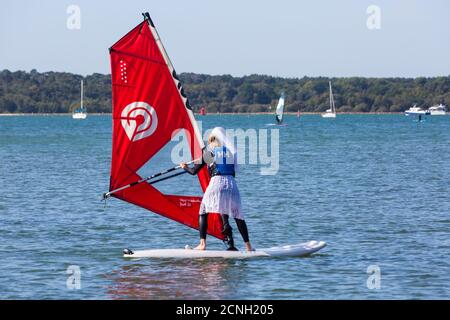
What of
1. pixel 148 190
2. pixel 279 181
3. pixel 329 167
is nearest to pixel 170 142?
pixel 148 190

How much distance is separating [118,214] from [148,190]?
8357 millimetres

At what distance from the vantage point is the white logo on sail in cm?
1861

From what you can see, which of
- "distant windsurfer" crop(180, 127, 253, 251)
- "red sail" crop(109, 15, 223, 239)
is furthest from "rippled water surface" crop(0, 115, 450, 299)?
"distant windsurfer" crop(180, 127, 253, 251)

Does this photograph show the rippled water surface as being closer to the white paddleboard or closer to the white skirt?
the white paddleboard

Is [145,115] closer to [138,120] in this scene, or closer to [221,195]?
[138,120]

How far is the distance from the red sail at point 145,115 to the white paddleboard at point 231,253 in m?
0.40

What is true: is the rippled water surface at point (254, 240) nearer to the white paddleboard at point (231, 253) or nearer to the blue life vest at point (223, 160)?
the white paddleboard at point (231, 253)

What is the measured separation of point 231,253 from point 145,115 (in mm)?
2881

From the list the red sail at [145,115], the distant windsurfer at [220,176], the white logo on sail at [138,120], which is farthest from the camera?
the white logo on sail at [138,120]

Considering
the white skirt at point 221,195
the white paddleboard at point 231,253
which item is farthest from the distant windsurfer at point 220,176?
the white paddleboard at point 231,253

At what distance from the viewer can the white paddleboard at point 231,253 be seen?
62.1 feet

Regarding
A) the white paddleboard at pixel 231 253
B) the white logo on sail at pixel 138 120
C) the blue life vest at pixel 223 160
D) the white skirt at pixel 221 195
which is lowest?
the white paddleboard at pixel 231 253

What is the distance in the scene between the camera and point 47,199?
106 feet

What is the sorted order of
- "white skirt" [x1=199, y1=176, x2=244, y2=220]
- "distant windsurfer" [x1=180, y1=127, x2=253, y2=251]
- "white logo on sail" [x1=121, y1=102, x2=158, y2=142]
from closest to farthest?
"distant windsurfer" [x1=180, y1=127, x2=253, y2=251], "white skirt" [x1=199, y1=176, x2=244, y2=220], "white logo on sail" [x1=121, y1=102, x2=158, y2=142]
